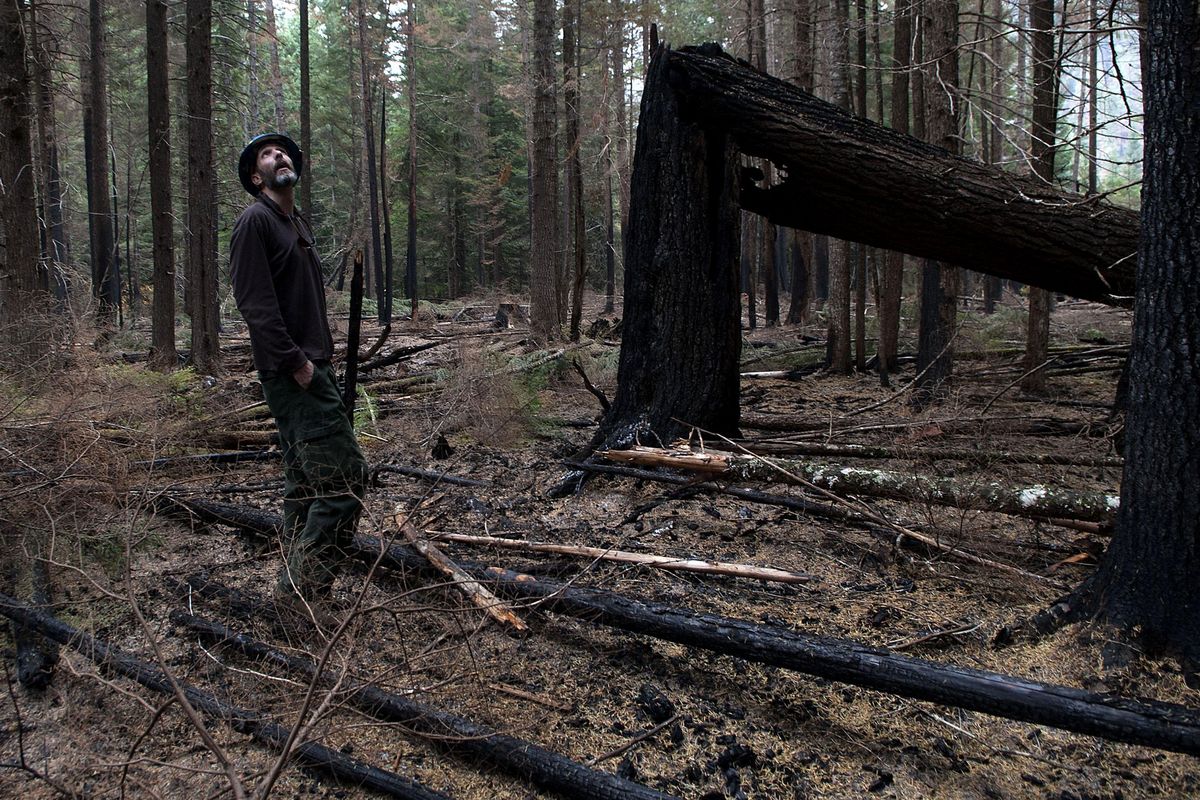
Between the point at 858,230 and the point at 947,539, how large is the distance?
2.63 meters

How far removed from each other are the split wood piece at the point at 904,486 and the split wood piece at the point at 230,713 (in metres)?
2.90

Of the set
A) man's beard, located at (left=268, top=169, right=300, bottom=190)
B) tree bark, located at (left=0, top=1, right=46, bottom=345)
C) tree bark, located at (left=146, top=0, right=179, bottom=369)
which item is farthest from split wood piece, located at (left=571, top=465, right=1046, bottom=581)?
tree bark, located at (left=146, top=0, right=179, bottom=369)

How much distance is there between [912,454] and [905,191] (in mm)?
1902

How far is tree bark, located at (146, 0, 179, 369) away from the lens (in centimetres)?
1097

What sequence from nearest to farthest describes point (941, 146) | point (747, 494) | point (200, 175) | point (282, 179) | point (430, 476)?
point (282, 179)
point (747, 494)
point (430, 476)
point (941, 146)
point (200, 175)

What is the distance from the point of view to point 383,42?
27672mm

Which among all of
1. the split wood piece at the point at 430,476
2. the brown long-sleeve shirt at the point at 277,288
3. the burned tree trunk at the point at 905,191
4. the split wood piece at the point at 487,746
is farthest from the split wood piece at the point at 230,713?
the burned tree trunk at the point at 905,191

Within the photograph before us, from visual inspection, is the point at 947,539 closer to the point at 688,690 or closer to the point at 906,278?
the point at 688,690

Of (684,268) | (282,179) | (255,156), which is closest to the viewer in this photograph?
(282,179)

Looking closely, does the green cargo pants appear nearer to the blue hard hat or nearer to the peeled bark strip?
the blue hard hat

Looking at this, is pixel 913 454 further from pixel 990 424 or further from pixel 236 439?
pixel 236 439

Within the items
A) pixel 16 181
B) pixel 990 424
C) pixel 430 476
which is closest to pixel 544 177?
pixel 16 181

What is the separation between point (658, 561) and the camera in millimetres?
3781

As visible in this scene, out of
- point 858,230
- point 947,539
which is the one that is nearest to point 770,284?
point 858,230
